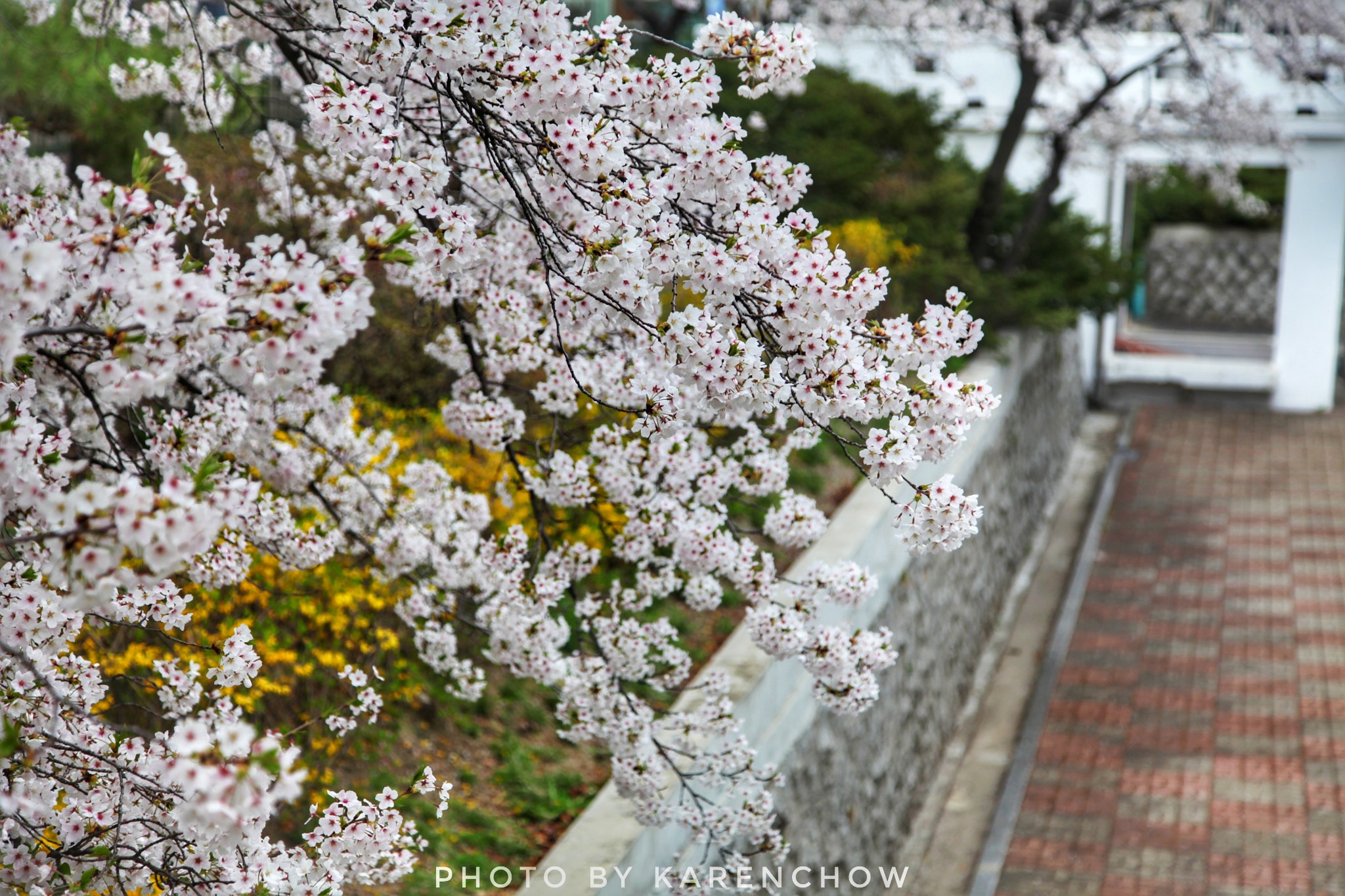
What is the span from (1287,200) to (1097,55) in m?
4.11

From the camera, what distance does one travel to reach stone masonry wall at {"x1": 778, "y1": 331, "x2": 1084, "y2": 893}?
19.2 ft

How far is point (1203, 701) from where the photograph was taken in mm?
8297

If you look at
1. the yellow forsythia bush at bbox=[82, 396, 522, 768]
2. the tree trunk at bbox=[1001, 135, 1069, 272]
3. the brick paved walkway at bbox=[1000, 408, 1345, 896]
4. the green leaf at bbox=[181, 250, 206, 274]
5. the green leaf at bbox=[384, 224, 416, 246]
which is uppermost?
the tree trunk at bbox=[1001, 135, 1069, 272]

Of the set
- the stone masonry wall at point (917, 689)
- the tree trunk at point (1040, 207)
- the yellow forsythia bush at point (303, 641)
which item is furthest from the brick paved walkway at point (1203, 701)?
the yellow forsythia bush at point (303, 641)

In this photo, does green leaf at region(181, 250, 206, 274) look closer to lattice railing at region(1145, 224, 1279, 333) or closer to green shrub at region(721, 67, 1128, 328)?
green shrub at region(721, 67, 1128, 328)

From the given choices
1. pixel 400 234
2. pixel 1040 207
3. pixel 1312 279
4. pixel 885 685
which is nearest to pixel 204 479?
pixel 400 234

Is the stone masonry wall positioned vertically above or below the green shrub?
below

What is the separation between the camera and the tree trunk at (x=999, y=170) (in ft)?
34.5

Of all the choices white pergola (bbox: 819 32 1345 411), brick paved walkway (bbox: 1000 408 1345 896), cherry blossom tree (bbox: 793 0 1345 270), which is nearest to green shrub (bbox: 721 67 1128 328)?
cherry blossom tree (bbox: 793 0 1345 270)

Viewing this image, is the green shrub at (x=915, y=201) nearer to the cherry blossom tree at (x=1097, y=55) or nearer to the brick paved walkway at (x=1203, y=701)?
the cherry blossom tree at (x=1097, y=55)

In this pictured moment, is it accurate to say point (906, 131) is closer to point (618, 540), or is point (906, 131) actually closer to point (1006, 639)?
point (1006, 639)

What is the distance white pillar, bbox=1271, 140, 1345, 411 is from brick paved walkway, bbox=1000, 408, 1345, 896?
182cm

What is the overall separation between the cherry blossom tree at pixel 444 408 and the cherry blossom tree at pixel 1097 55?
24.5 ft

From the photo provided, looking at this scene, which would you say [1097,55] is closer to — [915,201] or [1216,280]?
[915,201]
